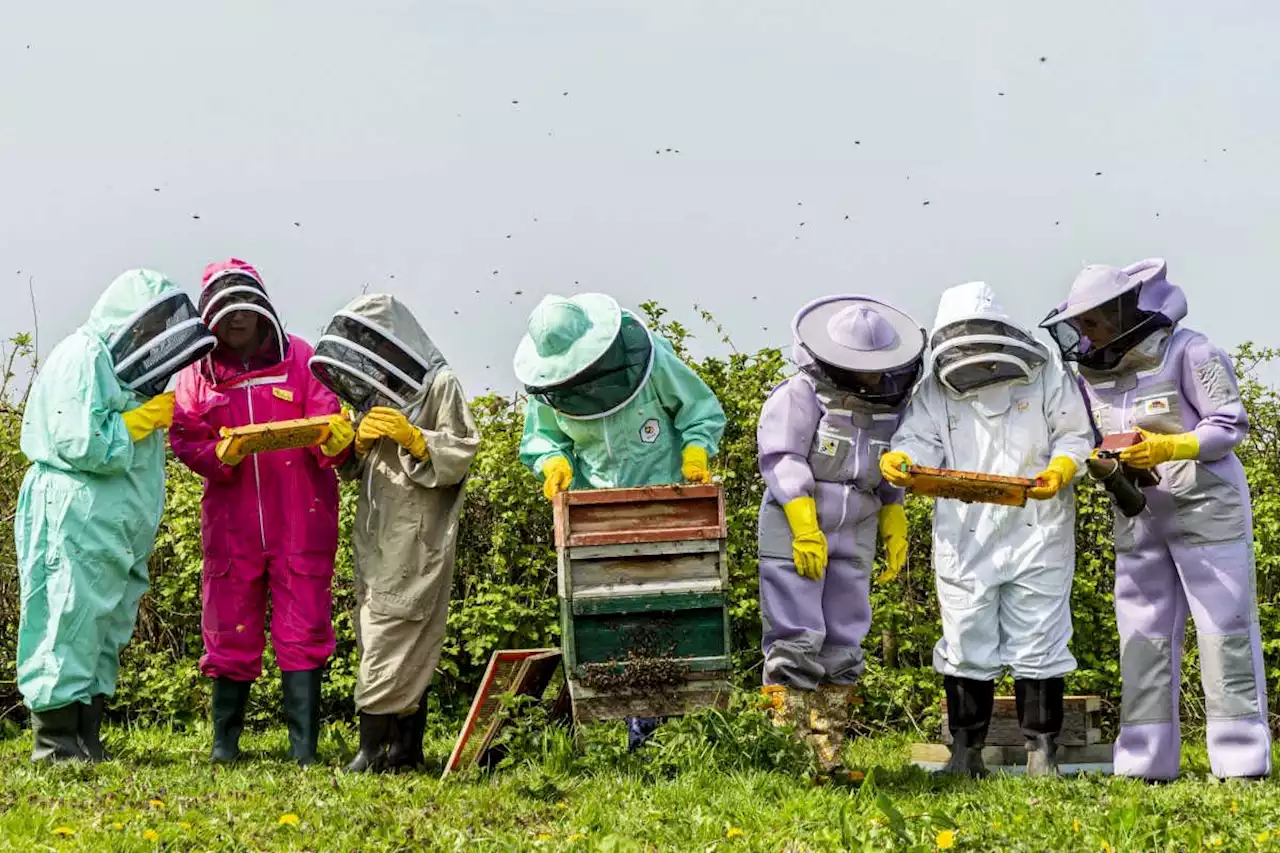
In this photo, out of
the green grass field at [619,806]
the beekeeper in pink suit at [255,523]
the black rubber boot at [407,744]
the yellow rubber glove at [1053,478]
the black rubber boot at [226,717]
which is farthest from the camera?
the black rubber boot at [226,717]

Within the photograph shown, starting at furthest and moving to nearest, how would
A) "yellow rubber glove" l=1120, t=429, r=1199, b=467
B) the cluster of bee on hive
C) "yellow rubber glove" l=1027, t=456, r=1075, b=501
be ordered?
"yellow rubber glove" l=1120, t=429, r=1199, b=467, "yellow rubber glove" l=1027, t=456, r=1075, b=501, the cluster of bee on hive

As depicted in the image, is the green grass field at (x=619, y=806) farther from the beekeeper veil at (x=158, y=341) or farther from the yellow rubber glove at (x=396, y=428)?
the beekeeper veil at (x=158, y=341)

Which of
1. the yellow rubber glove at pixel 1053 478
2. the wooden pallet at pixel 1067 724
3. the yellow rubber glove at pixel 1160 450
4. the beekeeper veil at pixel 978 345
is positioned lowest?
the wooden pallet at pixel 1067 724

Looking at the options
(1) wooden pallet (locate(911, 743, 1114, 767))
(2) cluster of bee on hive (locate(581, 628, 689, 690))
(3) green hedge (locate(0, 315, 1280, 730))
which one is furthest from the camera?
(3) green hedge (locate(0, 315, 1280, 730))

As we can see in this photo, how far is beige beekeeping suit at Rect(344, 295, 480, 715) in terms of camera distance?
5.74 m

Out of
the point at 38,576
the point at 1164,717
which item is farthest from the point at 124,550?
the point at 1164,717

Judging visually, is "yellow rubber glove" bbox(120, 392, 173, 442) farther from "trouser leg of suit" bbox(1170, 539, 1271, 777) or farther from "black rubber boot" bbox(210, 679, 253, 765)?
"trouser leg of suit" bbox(1170, 539, 1271, 777)

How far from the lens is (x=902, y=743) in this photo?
7094 millimetres

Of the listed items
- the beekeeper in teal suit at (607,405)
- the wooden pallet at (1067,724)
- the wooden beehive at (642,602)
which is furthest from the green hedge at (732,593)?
the wooden beehive at (642,602)

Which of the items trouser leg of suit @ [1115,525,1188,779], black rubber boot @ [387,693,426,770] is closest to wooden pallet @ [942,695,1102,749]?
trouser leg of suit @ [1115,525,1188,779]

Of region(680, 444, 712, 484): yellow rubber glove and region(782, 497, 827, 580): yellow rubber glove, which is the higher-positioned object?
region(680, 444, 712, 484): yellow rubber glove

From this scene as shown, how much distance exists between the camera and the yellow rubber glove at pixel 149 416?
584 cm

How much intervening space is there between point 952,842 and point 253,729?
4641 mm

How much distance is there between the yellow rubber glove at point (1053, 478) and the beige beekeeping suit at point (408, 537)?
233 centimetres
